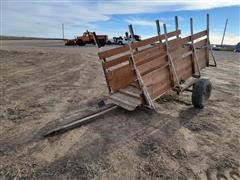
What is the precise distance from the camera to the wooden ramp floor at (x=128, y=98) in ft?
20.9

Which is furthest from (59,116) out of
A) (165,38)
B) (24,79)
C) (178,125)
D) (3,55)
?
(3,55)

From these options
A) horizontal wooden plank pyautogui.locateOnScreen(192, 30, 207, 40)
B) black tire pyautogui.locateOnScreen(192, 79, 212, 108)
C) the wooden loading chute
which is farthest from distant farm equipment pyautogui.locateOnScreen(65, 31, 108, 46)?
black tire pyautogui.locateOnScreen(192, 79, 212, 108)

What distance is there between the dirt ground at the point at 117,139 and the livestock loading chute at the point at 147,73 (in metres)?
0.39

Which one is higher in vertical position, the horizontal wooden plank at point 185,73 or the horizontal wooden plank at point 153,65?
the horizontal wooden plank at point 153,65

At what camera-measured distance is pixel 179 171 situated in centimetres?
453

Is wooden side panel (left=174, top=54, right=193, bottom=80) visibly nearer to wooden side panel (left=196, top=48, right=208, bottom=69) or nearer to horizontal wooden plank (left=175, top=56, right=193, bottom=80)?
horizontal wooden plank (left=175, top=56, right=193, bottom=80)

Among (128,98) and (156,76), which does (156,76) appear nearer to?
(156,76)

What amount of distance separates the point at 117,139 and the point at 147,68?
201 cm

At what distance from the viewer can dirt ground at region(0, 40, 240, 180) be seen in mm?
4562

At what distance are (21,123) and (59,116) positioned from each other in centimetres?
95

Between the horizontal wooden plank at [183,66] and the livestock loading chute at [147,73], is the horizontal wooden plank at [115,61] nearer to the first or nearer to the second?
the livestock loading chute at [147,73]

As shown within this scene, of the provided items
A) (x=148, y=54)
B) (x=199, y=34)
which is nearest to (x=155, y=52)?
(x=148, y=54)

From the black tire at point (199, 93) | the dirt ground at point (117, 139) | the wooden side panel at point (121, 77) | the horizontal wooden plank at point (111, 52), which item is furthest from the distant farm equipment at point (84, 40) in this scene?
the horizontal wooden plank at point (111, 52)

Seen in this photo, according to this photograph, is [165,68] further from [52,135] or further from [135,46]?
[52,135]
